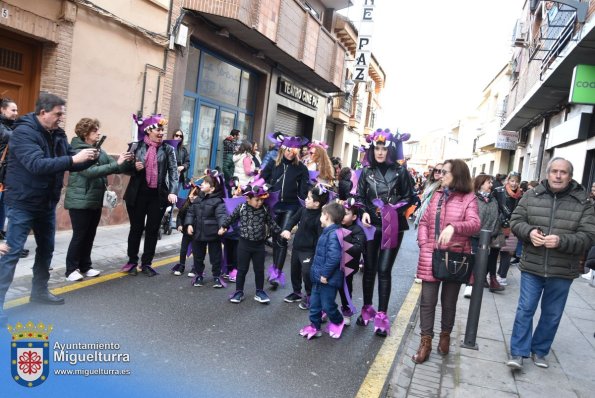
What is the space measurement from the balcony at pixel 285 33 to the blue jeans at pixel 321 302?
26.3ft

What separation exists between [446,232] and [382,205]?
863 millimetres

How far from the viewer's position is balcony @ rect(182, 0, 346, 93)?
10.8 meters

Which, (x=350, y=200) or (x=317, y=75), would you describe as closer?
(x=350, y=200)

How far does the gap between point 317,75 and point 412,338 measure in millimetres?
12823

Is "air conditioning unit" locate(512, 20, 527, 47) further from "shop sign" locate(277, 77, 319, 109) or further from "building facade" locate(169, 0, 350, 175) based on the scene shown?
"shop sign" locate(277, 77, 319, 109)

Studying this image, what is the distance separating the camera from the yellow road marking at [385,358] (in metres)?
3.72

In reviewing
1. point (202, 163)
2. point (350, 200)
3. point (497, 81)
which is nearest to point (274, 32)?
point (202, 163)

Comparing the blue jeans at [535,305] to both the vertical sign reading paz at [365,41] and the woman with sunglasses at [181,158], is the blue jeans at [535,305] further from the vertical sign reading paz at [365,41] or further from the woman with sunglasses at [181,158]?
the vertical sign reading paz at [365,41]

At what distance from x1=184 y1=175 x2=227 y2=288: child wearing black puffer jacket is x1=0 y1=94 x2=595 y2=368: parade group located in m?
0.01

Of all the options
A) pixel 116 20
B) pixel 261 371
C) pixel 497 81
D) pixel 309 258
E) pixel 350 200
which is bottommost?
pixel 261 371

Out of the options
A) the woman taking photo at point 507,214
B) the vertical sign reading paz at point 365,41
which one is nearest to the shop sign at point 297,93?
the vertical sign reading paz at point 365,41

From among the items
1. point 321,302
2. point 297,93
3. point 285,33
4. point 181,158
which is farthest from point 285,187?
point 297,93

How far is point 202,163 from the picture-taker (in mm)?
12961

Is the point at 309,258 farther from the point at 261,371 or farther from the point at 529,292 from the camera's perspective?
the point at 529,292
